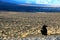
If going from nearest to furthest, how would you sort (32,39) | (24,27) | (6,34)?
(32,39), (6,34), (24,27)

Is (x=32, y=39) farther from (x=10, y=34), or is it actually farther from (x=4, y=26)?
(x=4, y=26)

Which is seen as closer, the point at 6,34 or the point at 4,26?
the point at 6,34

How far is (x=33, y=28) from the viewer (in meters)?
6.02

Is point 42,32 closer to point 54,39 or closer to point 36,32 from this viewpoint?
point 36,32

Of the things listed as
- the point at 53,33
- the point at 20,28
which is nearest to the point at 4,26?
the point at 20,28

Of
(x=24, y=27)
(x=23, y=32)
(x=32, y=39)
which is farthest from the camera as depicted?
(x=24, y=27)

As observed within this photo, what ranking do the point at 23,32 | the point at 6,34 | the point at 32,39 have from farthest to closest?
the point at 23,32, the point at 6,34, the point at 32,39

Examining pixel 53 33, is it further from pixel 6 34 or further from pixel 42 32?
pixel 6 34

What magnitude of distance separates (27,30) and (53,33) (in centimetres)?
67

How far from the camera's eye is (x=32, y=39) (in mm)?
4672

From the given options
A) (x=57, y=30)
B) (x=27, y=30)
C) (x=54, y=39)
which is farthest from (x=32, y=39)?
(x=57, y=30)

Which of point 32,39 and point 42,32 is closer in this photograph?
point 32,39

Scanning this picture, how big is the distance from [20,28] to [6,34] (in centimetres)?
72

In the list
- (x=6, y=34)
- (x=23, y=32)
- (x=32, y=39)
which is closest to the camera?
(x=32, y=39)
